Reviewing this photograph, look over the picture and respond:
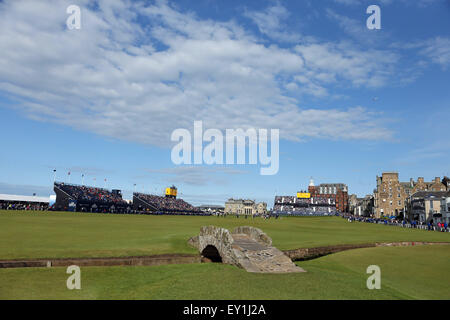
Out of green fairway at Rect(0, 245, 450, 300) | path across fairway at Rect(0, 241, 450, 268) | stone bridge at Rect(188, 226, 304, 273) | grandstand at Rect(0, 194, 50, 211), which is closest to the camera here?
green fairway at Rect(0, 245, 450, 300)

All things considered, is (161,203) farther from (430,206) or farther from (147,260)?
(147,260)

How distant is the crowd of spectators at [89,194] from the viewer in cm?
8666

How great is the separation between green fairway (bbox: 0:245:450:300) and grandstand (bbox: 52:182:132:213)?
77080 mm

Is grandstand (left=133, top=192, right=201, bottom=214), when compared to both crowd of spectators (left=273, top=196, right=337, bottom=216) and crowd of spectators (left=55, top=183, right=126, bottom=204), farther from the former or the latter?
crowd of spectators (left=273, top=196, right=337, bottom=216)

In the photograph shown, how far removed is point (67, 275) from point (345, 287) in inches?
465

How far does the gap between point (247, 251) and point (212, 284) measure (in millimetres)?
4440

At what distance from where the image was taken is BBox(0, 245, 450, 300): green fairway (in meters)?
10.9

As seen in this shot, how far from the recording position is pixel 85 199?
89250 millimetres

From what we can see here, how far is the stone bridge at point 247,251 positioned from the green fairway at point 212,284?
78 cm
